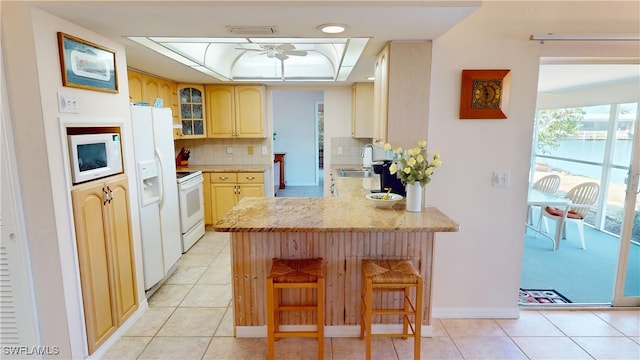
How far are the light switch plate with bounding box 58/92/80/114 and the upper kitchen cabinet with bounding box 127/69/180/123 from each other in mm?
1663

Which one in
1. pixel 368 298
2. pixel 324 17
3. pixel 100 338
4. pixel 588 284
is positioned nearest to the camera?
pixel 324 17

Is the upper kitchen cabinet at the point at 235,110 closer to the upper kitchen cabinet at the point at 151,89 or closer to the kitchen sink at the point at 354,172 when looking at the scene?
the upper kitchen cabinet at the point at 151,89

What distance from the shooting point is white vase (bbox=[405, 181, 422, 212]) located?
2.29m

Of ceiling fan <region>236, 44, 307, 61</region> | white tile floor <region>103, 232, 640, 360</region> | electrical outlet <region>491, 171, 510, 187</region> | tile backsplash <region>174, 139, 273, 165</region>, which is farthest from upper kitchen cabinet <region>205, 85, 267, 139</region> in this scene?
electrical outlet <region>491, 171, 510, 187</region>

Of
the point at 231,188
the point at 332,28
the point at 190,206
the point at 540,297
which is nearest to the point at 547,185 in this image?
the point at 540,297

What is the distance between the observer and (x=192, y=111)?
475cm

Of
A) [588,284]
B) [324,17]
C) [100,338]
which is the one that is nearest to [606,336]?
[588,284]

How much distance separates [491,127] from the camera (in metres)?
2.46

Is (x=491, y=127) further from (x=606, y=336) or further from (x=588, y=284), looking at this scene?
(x=588, y=284)

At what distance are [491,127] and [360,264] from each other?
1.37 m

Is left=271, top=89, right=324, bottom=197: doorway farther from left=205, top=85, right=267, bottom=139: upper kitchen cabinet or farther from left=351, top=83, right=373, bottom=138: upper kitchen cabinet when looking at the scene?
left=351, top=83, right=373, bottom=138: upper kitchen cabinet

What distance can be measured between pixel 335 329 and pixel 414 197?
1.09m

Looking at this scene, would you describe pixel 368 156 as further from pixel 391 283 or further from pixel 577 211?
pixel 391 283

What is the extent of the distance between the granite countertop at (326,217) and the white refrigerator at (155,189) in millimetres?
864
